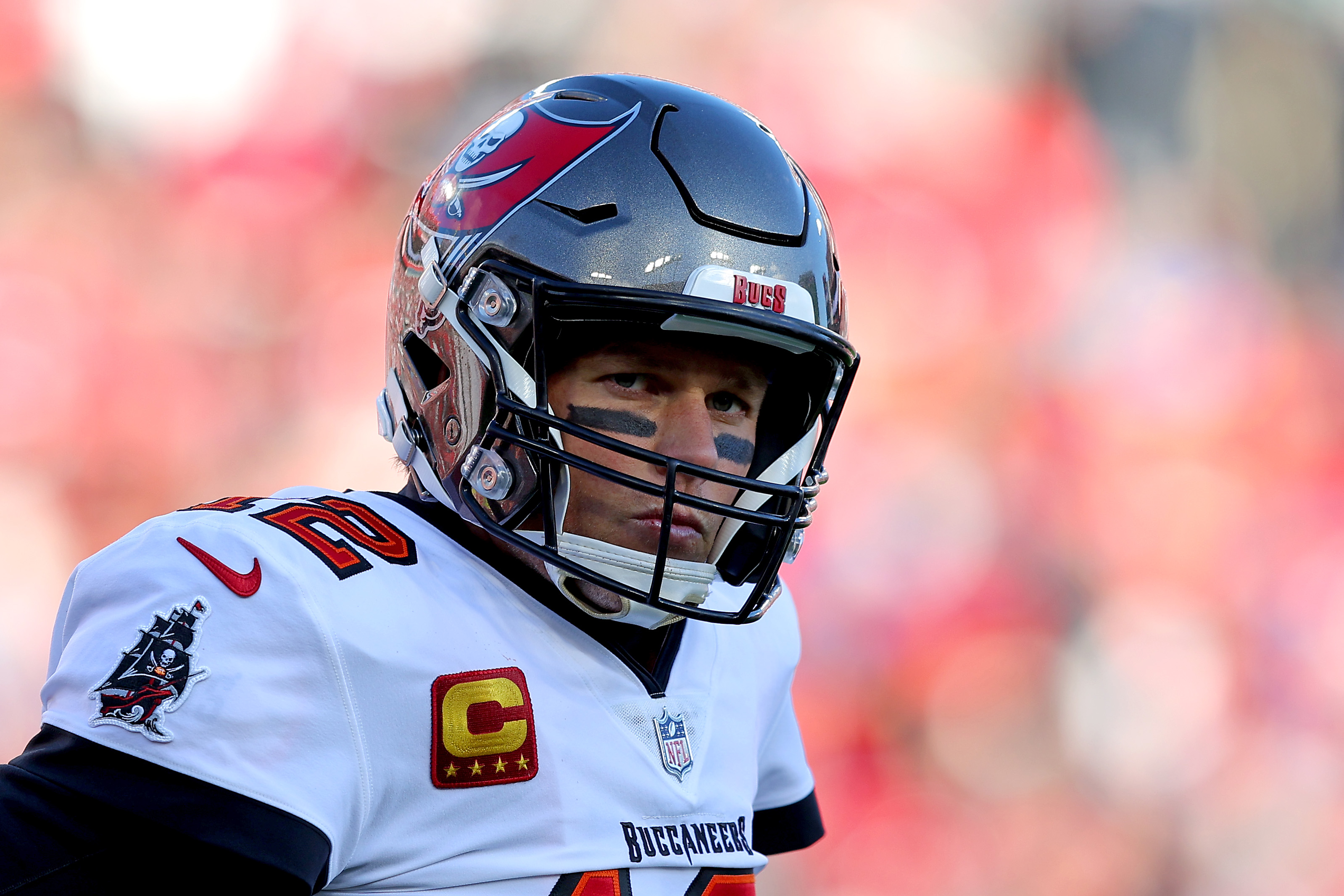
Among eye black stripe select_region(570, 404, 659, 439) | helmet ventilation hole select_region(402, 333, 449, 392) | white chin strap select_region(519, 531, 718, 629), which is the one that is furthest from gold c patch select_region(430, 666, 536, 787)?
helmet ventilation hole select_region(402, 333, 449, 392)

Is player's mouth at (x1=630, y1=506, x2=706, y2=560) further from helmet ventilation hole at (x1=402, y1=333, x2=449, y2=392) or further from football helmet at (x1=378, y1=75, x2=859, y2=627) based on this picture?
helmet ventilation hole at (x1=402, y1=333, x2=449, y2=392)

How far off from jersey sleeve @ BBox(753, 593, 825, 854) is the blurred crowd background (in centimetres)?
221

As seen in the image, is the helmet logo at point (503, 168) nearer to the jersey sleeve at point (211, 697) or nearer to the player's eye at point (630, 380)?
the player's eye at point (630, 380)

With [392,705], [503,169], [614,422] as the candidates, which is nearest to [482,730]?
[392,705]

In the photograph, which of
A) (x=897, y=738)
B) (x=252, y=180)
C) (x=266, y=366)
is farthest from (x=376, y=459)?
(x=897, y=738)

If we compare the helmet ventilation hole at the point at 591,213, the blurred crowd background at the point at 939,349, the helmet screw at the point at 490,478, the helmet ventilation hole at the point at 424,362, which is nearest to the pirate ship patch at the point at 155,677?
the helmet screw at the point at 490,478

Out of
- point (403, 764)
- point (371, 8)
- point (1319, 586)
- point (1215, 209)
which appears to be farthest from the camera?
point (1215, 209)

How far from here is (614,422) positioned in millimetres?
1258

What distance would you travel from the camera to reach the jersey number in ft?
3.78

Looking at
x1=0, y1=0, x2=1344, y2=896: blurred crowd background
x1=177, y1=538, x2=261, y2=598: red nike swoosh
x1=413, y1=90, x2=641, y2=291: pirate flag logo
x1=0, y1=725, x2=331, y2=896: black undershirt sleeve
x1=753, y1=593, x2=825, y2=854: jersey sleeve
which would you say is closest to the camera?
x1=0, y1=725, x2=331, y2=896: black undershirt sleeve

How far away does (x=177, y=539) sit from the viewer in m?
1.10

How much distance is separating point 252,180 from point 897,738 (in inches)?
105

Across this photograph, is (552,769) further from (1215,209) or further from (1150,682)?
(1215,209)

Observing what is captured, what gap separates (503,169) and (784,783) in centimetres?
85
